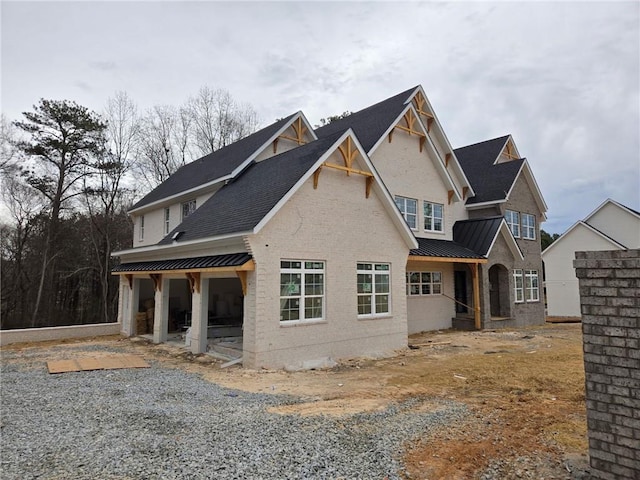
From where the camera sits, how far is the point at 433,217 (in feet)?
64.1

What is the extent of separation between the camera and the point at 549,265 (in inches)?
1134

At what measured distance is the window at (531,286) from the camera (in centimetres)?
2164

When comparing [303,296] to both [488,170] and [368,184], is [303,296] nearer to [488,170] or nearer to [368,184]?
[368,184]

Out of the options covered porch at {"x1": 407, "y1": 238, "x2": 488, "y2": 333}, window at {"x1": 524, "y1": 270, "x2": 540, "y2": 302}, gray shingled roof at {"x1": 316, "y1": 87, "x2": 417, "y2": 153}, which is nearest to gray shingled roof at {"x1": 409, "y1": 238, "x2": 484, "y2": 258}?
covered porch at {"x1": 407, "y1": 238, "x2": 488, "y2": 333}

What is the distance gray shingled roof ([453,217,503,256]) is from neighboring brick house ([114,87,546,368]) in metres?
0.07

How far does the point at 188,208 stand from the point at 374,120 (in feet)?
33.3

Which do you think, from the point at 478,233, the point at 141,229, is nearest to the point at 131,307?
the point at 141,229

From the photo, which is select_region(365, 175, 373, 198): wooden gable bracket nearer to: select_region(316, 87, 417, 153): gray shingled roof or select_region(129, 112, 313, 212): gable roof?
select_region(316, 87, 417, 153): gray shingled roof

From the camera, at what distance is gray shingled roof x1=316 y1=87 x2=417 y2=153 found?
57.6ft

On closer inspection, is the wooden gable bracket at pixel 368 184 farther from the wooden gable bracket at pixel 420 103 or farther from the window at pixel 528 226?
the window at pixel 528 226

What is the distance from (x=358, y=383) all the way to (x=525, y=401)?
3.44 meters

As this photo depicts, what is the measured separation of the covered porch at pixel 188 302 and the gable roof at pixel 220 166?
4.45m

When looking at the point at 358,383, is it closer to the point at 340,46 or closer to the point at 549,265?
the point at 340,46

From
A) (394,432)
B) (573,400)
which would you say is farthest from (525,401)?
(394,432)
